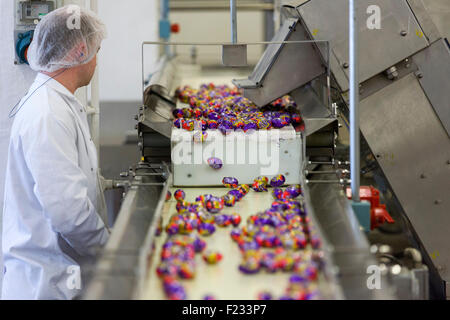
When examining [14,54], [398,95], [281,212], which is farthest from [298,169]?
[14,54]

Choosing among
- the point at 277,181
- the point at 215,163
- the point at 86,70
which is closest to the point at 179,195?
the point at 215,163

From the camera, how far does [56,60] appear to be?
2.29 metres

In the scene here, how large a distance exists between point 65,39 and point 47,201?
0.66 m

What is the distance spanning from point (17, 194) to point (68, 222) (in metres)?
0.28

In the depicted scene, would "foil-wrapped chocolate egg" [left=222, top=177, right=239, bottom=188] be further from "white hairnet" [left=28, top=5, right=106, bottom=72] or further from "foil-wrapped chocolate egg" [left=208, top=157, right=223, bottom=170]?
"white hairnet" [left=28, top=5, right=106, bottom=72]

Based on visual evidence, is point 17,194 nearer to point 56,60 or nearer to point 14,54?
point 56,60

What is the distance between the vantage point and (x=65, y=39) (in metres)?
2.25

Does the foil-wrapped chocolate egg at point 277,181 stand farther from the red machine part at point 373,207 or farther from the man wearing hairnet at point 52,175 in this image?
the man wearing hairnet at point 52,175

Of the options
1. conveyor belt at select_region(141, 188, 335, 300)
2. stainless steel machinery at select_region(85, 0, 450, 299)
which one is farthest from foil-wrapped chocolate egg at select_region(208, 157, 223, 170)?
conveyor belt at select_region(141, 188, 335, 300)

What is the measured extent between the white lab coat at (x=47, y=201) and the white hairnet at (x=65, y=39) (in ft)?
0.30

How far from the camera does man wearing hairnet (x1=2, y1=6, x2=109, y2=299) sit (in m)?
2.12

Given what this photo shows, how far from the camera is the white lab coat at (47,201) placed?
83.2 inches

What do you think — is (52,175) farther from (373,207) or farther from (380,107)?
(380,107)

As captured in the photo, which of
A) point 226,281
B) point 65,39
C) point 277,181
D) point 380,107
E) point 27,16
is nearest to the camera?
point 226,281
